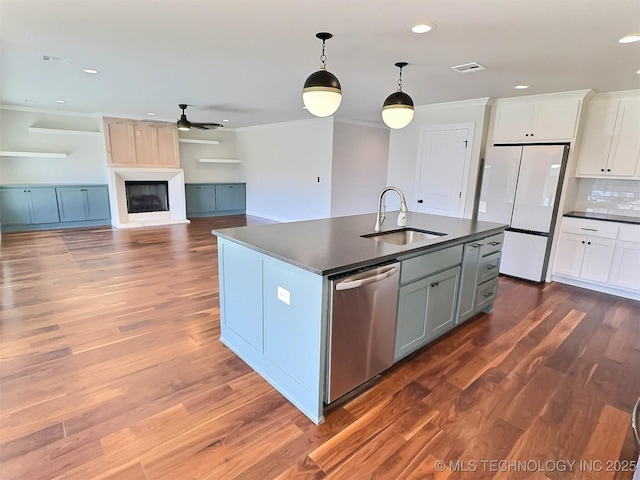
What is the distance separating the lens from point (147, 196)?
7875 millimetres

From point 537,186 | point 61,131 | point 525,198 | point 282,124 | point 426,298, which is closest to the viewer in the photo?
point 426,298

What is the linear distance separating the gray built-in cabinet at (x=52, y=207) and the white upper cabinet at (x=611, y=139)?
28.2 feet

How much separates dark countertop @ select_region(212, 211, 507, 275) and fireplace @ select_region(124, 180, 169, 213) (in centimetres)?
621

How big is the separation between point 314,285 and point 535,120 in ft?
13.6

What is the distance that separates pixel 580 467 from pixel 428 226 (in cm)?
191

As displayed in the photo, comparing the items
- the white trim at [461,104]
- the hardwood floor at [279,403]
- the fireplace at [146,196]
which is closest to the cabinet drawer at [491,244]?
the hardwood floor at [279,403]

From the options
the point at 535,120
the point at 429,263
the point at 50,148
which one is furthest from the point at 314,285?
the point at 50,148

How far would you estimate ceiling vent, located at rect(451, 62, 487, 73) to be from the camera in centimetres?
311

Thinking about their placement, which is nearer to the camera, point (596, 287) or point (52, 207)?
point (596, 287)

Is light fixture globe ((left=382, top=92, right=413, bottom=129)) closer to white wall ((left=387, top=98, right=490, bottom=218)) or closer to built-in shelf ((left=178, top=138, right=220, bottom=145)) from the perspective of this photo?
white wall ((left=387, top=98, right=490, bottom=218))

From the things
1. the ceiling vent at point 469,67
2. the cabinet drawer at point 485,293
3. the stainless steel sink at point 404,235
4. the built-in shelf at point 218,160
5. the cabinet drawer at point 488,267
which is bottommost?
the cabinet drawer at point 485,293

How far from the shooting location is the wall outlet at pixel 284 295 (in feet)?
6.57

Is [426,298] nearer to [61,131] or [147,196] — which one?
[147,196]

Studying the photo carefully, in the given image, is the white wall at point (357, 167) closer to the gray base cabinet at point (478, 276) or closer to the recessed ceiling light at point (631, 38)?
the gray base cabinet at point (478, 276)
